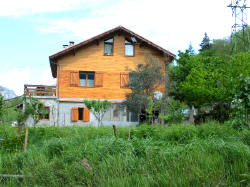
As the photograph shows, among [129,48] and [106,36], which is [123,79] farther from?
[106,36]

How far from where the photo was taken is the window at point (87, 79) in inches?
818

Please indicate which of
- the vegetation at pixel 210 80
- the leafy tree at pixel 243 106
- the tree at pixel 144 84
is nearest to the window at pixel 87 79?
the tree at pixel 144 84

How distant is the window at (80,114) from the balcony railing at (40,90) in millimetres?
2165

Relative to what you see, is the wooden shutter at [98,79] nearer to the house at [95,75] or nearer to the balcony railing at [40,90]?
the house at [95,75]

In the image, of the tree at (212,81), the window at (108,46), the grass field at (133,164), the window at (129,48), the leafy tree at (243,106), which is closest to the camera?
the grass field at (133,164)

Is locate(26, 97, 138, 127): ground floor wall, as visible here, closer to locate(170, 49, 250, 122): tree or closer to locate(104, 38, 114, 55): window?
locate(170, 49, 250, 122): tree

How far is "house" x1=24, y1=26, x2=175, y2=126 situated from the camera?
20.2 metres

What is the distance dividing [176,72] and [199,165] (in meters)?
17.0

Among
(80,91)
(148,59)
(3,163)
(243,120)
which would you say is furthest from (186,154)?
(80,91)

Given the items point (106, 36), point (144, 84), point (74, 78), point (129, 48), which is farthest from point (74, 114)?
point (129, 48)

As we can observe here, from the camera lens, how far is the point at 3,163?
642cm

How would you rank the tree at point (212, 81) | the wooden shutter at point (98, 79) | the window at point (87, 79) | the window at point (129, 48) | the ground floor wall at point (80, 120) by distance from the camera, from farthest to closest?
the window at point (129, 48)
the window at point (87, 79)
the wooden shutter at point (98, 79)
the ground floor wall at point (80, 120)
the tree at point (212, 81)

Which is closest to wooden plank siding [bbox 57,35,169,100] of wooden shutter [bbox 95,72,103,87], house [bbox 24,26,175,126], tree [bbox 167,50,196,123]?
house [bbox 24,26,175,126]

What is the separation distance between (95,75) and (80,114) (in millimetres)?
3009
